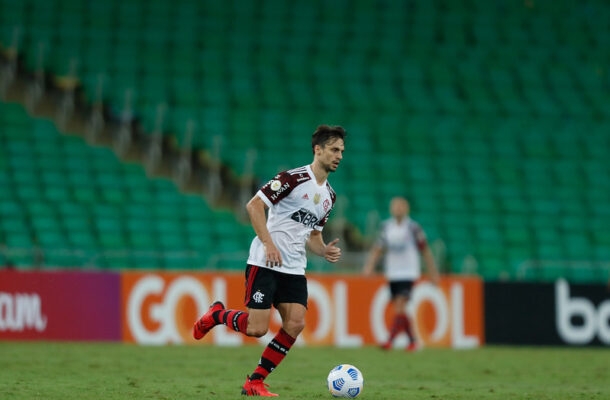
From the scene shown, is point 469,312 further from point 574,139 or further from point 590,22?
point 590,22

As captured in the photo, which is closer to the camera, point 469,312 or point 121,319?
point 121,319

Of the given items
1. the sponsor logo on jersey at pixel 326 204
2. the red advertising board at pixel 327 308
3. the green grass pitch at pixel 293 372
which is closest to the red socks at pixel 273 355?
the green grass pitch at pixel 293 372

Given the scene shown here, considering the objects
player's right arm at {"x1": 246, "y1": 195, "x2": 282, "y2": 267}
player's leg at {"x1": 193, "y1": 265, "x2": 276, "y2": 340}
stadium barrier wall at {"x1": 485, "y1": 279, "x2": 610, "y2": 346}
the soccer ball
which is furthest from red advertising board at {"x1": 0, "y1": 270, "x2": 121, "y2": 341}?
the soccer ball

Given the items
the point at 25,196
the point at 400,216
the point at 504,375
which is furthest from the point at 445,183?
the point at 504,375

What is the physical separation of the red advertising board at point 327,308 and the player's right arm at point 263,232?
299 inches

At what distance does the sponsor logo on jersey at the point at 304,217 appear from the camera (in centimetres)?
908

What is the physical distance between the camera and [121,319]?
16.0m

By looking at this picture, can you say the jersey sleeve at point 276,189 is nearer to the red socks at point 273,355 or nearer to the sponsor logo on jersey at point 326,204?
the sponsor logo on jersey at point 326,204

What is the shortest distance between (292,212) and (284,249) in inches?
12.3

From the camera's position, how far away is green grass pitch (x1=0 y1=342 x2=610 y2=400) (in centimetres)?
920

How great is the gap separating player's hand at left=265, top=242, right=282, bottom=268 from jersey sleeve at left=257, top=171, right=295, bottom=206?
1.34 ft

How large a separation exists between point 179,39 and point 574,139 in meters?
8.76

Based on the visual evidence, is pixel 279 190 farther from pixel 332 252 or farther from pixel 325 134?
pixel 332 252

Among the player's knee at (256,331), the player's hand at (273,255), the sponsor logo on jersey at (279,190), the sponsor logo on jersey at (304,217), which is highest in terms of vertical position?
the sponsor logo on jersey at (279,190)
